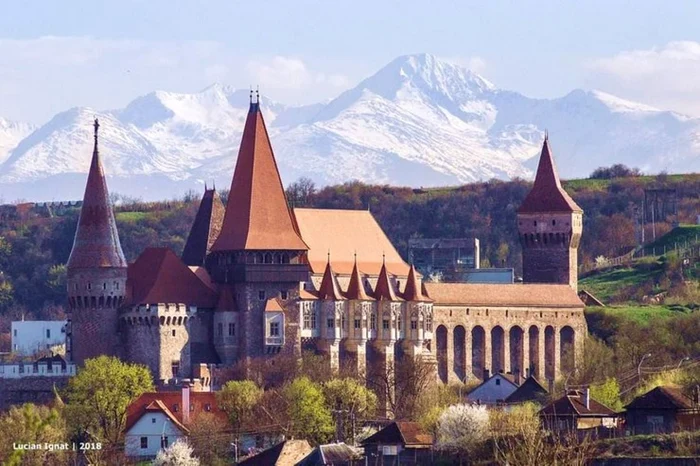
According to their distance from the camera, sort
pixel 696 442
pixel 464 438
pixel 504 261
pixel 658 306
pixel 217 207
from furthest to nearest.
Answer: pixel 504 261, pixel 658 306, pixel 217 207, pixel 464 438, pixel 696 442

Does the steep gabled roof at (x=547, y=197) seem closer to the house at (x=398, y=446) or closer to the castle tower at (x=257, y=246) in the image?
the castle tower at (x=257, y=246)

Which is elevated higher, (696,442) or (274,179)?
(274,179)

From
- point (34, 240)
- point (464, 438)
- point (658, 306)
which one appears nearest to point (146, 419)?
point (464, 438)

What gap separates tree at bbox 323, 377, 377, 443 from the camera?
105062mm

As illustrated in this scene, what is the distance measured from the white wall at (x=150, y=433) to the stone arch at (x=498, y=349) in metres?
28.2

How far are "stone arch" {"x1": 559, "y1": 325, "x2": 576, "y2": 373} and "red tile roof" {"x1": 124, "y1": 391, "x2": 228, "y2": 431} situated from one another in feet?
85.0

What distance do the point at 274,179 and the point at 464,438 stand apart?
26.4 meters

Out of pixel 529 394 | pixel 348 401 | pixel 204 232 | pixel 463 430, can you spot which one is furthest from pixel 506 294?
pixel 463 430

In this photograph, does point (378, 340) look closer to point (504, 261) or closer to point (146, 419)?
point (146, 419)

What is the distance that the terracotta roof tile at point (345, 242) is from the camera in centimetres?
12112

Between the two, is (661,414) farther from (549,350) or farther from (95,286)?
(549,350)

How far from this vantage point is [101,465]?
96.1 meters

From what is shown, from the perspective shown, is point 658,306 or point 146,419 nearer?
point 146,419

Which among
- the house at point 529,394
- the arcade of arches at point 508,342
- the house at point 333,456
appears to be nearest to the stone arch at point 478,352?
the arcade of arches at point 508,342
